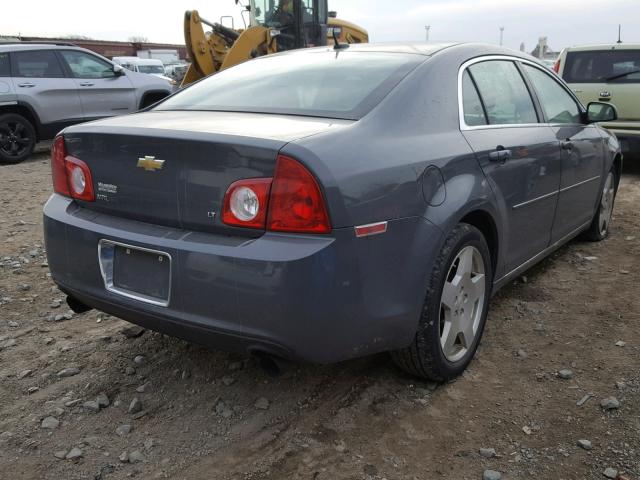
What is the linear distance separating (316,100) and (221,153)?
70 cm

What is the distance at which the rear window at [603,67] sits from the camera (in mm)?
8273

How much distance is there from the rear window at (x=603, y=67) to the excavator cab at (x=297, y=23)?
4079 mm

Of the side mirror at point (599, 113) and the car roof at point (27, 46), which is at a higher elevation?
the car roof at point (27, 46)

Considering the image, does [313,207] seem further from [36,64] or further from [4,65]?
[36,64]

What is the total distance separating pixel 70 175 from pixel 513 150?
2.21 metres

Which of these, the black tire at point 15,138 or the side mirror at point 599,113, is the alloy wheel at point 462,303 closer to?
the side mirror at point 599,113

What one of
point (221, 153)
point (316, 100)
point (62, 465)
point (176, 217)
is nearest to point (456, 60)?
point (316, 100)

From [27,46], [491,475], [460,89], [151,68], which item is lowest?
[491,475]

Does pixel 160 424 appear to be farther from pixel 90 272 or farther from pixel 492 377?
pixel 492 377

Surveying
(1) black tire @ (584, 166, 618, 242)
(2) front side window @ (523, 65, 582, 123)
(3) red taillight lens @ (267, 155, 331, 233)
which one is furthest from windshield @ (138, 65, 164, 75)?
(3) red taillight lens @ (267, 155, 331, 233)

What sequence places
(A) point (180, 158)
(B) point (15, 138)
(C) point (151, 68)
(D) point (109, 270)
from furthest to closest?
1. (C) point (151, 68)
2. (B) point (15, 138)
3. (D) point (109, 270)
4. (A) point (180, 158)

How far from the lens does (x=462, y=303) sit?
2.96m

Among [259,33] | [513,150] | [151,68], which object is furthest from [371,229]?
[151,68]

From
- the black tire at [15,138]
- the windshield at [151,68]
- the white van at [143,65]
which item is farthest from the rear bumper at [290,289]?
the windshield at [151,68]
